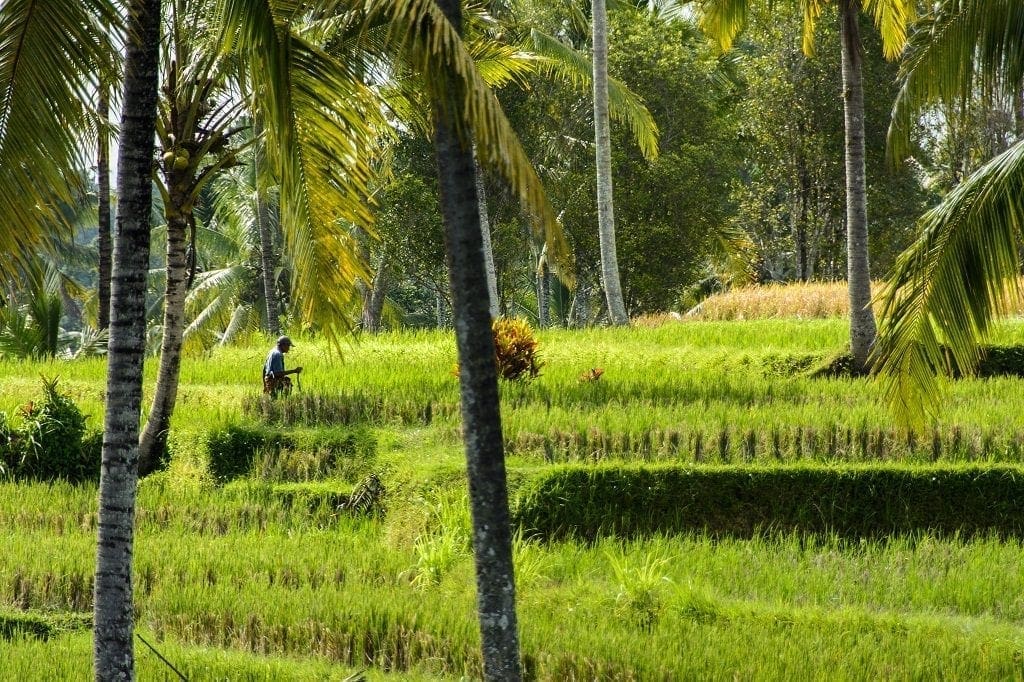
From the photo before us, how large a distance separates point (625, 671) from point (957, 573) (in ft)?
9.80

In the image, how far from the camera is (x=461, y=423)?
8.61m

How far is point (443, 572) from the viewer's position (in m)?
8.58

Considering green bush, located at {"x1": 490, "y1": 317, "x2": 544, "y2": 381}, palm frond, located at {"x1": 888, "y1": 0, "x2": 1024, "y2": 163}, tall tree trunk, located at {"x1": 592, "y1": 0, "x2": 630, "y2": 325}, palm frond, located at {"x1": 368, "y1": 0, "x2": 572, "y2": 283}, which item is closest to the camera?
palm frond, located at {"x1": 368, "y1": 0, "x2": 572, "y2": 283}

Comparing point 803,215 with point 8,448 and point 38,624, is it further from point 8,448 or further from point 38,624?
point 38,624

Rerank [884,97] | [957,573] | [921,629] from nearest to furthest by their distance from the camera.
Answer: [921,629]
[957,573]
[884,97]

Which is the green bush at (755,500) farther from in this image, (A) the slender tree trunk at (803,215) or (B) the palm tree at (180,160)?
(A) the slender tree trunk at (803,215)

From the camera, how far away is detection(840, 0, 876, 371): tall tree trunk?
12523mm

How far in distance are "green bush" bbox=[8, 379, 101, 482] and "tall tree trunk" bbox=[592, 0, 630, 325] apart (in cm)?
811

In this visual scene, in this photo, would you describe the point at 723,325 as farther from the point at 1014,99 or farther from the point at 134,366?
the point at 134,366

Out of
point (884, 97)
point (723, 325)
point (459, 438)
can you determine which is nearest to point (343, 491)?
point (459, 438)

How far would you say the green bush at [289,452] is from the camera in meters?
11.7

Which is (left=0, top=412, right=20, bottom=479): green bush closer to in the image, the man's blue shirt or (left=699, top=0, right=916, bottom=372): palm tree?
the man's blue shirt

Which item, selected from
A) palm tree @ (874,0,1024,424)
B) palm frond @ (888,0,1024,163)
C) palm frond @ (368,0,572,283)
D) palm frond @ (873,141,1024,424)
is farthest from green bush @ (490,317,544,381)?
palm frond @ (368,0,572,283)

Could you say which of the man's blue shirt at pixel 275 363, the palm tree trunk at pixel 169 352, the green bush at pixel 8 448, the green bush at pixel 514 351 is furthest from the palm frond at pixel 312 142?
the green bush at pixel 8 448
